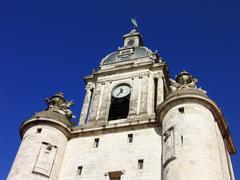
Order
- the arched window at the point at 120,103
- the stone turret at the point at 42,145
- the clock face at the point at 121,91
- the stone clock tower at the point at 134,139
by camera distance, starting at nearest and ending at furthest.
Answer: the stone clock tower at the point at 134,139 → the stone turret at the point at 42,145 → the arched window at the point at 120,103 → the clock face at the point at 121,91

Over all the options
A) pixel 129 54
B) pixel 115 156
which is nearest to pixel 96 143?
pixel 115 156

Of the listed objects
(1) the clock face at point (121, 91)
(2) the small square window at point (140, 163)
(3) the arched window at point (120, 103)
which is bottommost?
(2) the small square window at point (140, 163)

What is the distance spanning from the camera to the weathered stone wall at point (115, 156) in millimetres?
20906

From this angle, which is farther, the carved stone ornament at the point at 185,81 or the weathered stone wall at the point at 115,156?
the carved stone ornament at the point at 185,81

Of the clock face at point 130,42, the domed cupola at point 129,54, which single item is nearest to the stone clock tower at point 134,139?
the domed cupola at point 129,54

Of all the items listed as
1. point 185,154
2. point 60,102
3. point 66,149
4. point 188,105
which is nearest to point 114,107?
point 60,102

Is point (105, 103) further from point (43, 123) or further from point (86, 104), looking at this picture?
point (43, 123)

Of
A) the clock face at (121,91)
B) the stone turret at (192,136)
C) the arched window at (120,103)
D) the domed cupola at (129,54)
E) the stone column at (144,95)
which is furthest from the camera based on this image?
the domed cupola at (129,54)

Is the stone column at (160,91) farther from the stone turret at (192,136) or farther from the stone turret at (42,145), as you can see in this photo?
the stone turret at (42,145)

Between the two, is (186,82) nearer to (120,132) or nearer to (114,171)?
(120,132)

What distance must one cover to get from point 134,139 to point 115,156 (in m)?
1.51

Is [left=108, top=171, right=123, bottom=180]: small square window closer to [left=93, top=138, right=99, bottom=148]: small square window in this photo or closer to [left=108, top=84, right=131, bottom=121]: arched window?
[left=93, top=138, right=99, bottom=148]: small square window

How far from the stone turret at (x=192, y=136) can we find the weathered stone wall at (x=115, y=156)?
88 centimetres

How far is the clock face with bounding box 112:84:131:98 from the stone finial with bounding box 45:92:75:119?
11.0 ft
